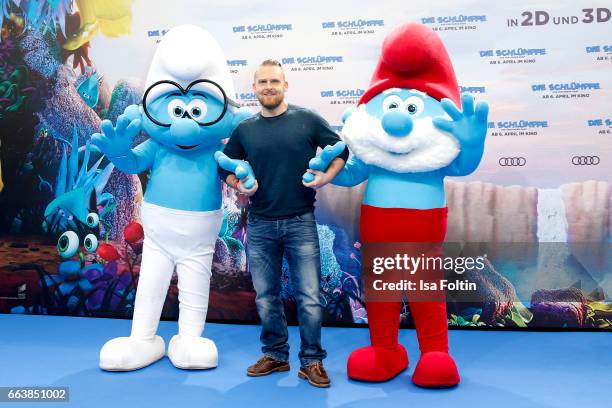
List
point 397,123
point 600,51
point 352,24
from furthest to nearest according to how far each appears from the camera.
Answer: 1. point 352,24
2. point 600,51
3. point 397,123

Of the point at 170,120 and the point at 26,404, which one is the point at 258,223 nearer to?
the point at 170,120

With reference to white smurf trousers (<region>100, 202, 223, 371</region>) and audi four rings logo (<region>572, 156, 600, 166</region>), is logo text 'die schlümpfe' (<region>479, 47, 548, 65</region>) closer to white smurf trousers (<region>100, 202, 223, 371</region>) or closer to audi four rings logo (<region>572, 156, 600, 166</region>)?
audi four rings logo (<region>572, 156, 600, 166</region>)

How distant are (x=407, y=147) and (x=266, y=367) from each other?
1.27 m

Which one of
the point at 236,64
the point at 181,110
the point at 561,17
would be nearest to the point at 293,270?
the point at 181,110

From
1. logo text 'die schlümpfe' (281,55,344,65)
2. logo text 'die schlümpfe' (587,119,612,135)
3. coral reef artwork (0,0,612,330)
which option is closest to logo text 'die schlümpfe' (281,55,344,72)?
logo text 'die schlümpfe' (281,55,344,65)

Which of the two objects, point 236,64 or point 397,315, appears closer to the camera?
point 397,315

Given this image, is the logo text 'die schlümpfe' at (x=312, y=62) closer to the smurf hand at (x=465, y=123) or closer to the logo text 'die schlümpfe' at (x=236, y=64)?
the logo text 'die schlümpfe' at (x=236, y=64)

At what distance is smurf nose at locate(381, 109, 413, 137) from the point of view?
9.79 ft

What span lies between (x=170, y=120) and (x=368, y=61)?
4.62 feet

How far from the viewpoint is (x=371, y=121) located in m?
3.12

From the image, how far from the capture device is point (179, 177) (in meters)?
3.37

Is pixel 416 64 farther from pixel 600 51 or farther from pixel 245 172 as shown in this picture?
pixel 600 51

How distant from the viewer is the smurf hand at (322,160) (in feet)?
9.80

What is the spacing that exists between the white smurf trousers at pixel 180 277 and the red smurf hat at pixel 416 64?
3.60ft
